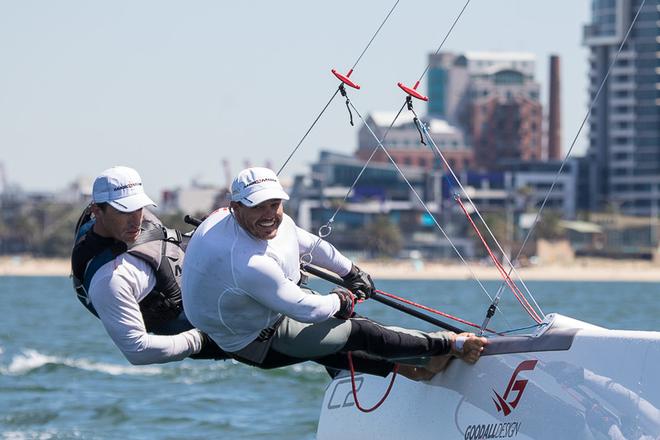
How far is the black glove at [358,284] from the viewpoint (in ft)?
22.1

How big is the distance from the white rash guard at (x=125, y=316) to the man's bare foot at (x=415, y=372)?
1.25 m

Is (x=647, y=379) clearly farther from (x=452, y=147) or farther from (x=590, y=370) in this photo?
(x=452, y=147)

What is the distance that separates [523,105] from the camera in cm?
11675

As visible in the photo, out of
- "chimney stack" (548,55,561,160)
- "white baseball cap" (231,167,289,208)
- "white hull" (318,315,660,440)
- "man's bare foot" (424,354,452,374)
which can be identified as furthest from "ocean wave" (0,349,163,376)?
"chimney stack" (548,55,561,160)

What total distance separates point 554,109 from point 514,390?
4379 inches

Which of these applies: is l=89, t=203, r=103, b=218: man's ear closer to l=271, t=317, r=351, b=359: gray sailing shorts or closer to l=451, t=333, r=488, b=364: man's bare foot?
l=271, t=317, r=351, b=359: gray sailing shorts

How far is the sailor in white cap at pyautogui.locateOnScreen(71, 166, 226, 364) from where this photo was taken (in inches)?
240

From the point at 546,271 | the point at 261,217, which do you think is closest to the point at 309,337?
the point at 261,217

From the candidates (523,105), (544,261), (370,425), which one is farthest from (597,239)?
(370,425)

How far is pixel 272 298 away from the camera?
577 centimetres

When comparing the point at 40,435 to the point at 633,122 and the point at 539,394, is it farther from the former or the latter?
the point at 633,122

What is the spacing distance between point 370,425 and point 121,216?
6.25 ft

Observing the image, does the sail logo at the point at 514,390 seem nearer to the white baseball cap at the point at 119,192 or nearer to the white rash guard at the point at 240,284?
the white rash guard at the point at 240,284

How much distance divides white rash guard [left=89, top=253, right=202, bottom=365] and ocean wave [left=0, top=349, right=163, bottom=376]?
877 cm
